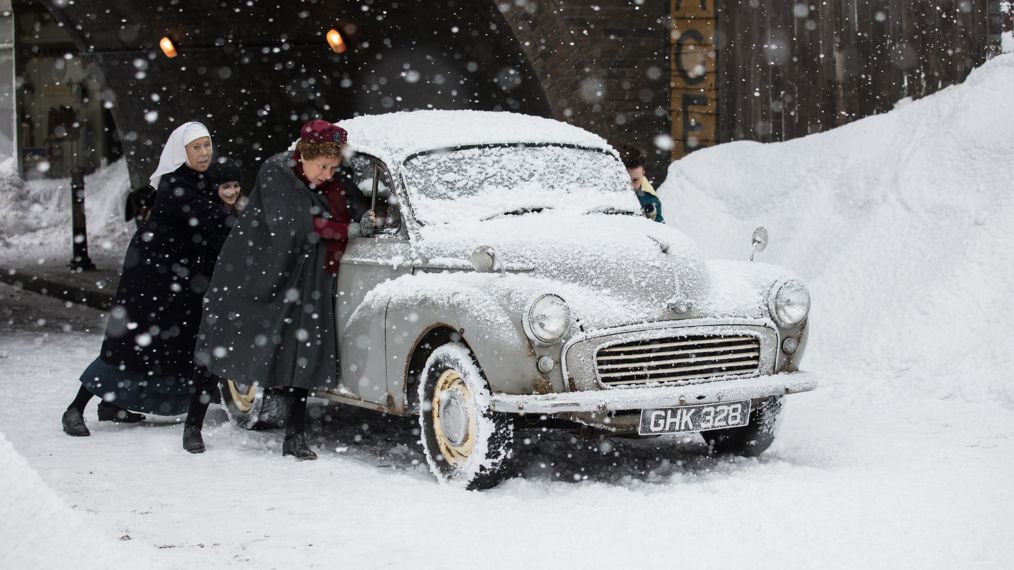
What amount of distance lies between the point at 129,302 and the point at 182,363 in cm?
47

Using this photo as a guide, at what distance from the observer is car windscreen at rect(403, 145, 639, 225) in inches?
272

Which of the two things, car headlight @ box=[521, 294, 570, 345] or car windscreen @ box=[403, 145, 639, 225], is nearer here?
car headlight @ box=[521, 294, 570, 345]

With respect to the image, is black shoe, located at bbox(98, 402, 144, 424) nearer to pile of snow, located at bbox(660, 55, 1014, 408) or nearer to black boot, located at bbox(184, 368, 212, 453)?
black boot, located at bbox(184, 368, 212, 453)

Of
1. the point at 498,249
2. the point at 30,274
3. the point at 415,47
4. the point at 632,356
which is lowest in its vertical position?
the point at 30,274

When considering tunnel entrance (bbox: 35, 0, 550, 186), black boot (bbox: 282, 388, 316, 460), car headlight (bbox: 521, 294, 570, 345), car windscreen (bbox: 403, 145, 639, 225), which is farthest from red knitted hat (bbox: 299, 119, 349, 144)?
tunnel entrance (bbox: 35, 0, 550, 186)

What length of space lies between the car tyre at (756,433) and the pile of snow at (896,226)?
212cm

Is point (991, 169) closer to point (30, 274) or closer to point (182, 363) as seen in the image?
point (182, 363)

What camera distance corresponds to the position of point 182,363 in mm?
8203

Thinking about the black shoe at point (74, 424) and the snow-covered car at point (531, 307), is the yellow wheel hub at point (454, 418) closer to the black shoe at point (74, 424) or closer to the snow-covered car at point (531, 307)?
the snow-covered car at point (531, 307)

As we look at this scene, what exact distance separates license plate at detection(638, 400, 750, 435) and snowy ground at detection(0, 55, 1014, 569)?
25 centimetres

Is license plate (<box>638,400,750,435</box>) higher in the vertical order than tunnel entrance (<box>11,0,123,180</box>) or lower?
lower

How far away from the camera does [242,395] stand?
822cm

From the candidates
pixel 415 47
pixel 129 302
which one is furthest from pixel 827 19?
pixel 129 302

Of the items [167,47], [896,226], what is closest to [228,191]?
[896,226]
